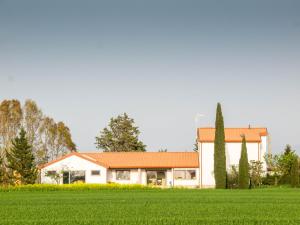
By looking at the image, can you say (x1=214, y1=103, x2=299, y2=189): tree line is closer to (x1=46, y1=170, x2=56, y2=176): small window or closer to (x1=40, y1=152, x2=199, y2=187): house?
(x1=40, y1=152, x2=199, y2=187): house

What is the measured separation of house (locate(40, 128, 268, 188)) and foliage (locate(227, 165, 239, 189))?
6.07 feet

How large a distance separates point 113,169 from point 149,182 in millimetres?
3666

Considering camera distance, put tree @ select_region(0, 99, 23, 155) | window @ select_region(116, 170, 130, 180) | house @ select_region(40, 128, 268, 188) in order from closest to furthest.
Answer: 1. house @ select_region(40, 128, 268, 188)
2. window @ select_region(116, 170, 130, 180)
3. tree @ select_region(0, 99, 23, 155)

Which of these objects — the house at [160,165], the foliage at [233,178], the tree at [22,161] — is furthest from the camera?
the house at [160,165]

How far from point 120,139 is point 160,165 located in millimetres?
21926

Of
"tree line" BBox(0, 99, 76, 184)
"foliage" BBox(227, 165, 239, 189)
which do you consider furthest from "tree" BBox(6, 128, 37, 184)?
"foliage" BBox(227, 165, 239, 189)

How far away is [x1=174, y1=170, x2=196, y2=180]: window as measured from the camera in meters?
62.6

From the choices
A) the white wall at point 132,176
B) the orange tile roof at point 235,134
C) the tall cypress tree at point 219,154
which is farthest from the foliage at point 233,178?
the white wall at point 132,176

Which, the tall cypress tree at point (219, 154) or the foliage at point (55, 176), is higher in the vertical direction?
the tall cypress tree at point (219, 154)

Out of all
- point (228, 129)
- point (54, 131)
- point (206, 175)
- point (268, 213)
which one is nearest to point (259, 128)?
point (228, 129)

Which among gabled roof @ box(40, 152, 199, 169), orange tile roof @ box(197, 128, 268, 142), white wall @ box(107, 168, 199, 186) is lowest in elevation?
white wall @ box(107, 168, 199, 186)

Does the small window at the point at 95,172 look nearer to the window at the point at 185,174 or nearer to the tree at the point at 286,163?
the window at the point at 185,174

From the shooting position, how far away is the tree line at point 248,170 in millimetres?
54156

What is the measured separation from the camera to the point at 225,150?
59.3 meters
